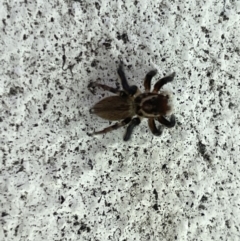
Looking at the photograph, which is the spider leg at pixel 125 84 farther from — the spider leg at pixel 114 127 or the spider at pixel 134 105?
the spider leg at pixel 114 127

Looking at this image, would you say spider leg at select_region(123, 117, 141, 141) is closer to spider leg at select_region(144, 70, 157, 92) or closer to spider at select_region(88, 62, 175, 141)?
spider at select_region(88, 62, 175, 141)

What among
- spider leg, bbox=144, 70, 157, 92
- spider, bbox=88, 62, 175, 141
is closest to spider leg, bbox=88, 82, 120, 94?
spider, bbox=88, 62, 175, 141

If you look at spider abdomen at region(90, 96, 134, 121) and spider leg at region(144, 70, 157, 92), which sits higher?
spider leg at region(144, 70, 157, 92)

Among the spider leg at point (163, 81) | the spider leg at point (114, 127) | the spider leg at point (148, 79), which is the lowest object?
the spider leg at point (114, 127)

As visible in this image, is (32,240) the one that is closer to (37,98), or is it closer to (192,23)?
(37,98)

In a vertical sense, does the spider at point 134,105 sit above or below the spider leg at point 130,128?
above

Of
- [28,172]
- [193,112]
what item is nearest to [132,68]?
[193,112]

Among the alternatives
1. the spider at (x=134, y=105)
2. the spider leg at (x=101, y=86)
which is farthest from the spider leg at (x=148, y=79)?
the spider leg at (x=101, y=86)

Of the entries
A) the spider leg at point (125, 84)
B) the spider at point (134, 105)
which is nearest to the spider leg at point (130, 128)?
the spider at point (134, 105)

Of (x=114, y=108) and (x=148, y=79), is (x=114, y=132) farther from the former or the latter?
(x=148, y=79)
